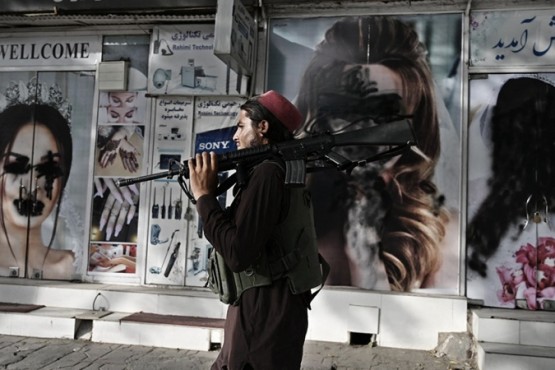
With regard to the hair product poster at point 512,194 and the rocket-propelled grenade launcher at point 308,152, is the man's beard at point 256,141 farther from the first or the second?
the hair product poster at point 512,194

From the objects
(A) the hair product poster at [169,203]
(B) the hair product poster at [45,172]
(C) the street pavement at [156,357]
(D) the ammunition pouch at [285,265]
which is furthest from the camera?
(B) the hair product poster at [45,172]

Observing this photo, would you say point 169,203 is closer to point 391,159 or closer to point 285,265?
point 391,159

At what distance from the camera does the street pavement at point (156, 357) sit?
510 cm

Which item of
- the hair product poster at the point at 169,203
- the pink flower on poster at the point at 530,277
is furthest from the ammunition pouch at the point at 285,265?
the hair product poster at the point at 169,203

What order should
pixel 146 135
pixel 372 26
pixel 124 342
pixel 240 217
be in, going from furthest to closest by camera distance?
pixel 146 135
pixel 372 26
pixel 124 342
pixel 240 217

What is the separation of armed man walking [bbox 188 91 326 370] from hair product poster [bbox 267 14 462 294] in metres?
4.06

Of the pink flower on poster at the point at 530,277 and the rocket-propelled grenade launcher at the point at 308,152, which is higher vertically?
the rocket-propelled grenade launcher at the point at 308,152

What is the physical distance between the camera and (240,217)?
6.20ft

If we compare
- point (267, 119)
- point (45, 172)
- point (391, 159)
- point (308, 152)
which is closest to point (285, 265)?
point (308, 152)

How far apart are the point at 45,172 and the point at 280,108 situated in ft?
19.1

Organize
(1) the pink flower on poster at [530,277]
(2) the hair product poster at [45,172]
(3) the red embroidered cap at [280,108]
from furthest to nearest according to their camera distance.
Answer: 1. (2) the hair product poster at [45,172]
2. (1) the pink flower on poster at [530,277]
3. (3) the red embroidered cap at [280,108]

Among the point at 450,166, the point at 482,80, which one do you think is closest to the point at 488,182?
the point at 450,166

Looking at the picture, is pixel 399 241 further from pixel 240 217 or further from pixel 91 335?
pixel 240 217

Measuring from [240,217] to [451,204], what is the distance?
15.0ft
